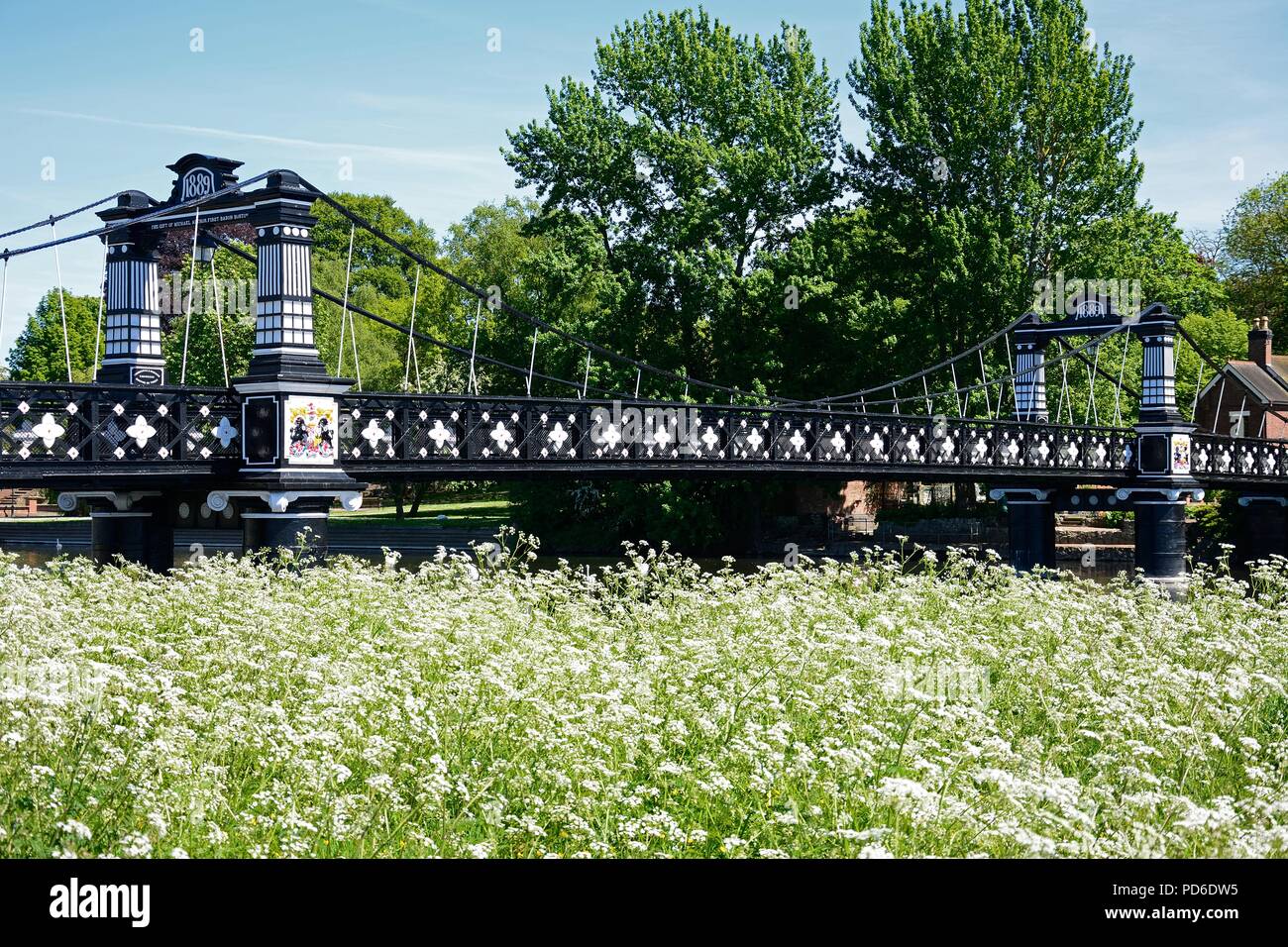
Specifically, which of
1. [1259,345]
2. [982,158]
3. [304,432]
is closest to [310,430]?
[304,432]

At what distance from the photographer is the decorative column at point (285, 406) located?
57.1 feet

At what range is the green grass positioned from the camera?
48.0 metres

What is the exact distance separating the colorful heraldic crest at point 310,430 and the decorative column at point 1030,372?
66.2 ft

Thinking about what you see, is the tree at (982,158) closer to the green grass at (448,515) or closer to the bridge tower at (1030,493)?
the bridge tower at (1030,493)

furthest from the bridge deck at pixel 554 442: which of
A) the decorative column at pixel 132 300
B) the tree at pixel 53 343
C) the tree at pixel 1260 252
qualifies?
the tree at pixel 53 343

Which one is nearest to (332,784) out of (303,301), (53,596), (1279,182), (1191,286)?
(53,596)

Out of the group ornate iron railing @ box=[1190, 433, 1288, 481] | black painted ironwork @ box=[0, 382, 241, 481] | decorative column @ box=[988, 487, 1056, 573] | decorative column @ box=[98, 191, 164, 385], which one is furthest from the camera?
ornate iron railing @ box=[1190, 433, 1288, 481]

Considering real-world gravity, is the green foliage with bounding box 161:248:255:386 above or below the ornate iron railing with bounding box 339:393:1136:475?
above

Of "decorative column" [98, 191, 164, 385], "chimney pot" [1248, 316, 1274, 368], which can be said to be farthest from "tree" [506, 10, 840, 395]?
"chimney pot" [1248, 316, 1274, 368]

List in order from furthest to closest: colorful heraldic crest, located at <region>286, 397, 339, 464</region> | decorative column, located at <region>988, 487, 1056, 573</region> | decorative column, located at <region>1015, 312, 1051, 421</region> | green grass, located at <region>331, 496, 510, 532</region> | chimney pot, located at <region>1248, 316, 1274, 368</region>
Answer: chimney pot, located at <region>1248, 316, 1274, 368</region> → green grass, located at <region>331, 496, 510, 532</region> → decorative column, located at <region>1015, 312, 1051, 421</region> → decorative column, located at <region>988, 487, 1056, 573</region> → colorful heraldic crest, located at <region>286, 397, 339, 464</region>

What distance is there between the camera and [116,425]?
659 inches

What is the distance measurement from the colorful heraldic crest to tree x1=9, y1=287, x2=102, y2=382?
147ft

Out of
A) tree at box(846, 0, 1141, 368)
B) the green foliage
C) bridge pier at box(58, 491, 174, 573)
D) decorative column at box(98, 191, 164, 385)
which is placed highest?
tree at box(846, 0, 1141, 368)

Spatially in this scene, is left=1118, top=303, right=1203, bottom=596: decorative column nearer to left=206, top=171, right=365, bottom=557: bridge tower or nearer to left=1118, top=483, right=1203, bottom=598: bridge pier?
left=1118, top=483, right=1203, bottom=598: bridge pier
